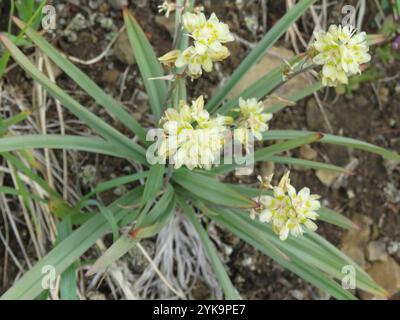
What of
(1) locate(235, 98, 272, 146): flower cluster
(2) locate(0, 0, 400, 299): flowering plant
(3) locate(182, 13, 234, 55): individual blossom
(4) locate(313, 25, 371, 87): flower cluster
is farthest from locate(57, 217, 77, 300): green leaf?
(4) locate(313, 25, 371, 87): flower cluster

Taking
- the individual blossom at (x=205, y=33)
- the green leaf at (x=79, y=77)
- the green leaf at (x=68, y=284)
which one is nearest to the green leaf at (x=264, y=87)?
the green leaf at (x=79, y=77)

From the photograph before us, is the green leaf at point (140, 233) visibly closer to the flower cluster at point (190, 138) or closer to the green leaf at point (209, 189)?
the green leaf at point (209, 189)

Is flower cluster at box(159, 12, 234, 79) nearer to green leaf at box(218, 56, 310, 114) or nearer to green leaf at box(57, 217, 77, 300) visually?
green leaf at box(218, 56, 310, 114)
